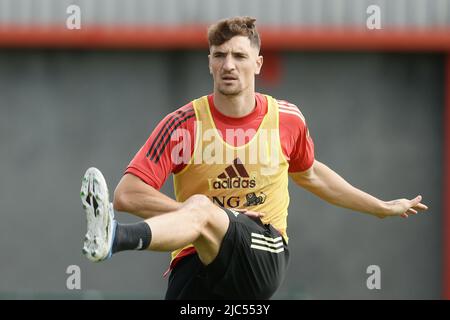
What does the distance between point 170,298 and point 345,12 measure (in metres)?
5.39

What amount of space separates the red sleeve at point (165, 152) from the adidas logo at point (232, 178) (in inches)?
8.9

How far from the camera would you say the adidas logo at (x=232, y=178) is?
6781 millimetres

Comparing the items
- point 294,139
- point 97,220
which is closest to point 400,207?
point 294,139

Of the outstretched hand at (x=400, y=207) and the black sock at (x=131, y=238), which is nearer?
the black sock at (x=131, y=238)

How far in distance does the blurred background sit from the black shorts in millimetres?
4885

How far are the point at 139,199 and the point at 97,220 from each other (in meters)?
0.88

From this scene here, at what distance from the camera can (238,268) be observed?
6609 millimetres

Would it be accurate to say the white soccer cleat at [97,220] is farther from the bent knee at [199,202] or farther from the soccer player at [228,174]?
the soccer player at [228,174]

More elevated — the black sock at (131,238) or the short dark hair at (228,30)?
the short dark hair at (228,30)

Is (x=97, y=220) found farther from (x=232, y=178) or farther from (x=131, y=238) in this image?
(x=232, y=178)

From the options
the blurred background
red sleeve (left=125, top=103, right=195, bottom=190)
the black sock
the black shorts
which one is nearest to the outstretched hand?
the black shorts

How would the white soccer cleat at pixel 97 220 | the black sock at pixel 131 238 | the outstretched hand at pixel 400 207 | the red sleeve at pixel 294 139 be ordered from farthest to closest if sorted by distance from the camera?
the outstretched hand at pixel 400 207 → the red sleeve at pixel 294 139 → the black sock at pixel 131 238 → the white soccer cleat at pixel 97 220

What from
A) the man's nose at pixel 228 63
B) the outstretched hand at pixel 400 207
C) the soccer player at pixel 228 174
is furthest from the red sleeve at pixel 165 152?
the outstretched hand at pixel 400 207

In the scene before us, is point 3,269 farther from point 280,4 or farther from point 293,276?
point 280,4
